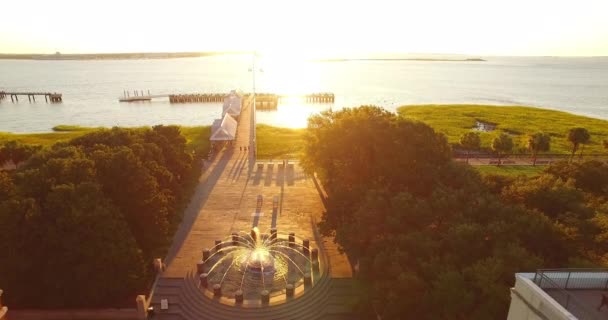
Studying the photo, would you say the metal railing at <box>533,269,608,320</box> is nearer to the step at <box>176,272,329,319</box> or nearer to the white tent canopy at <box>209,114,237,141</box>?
the step at <box>176,272,329,319</box>

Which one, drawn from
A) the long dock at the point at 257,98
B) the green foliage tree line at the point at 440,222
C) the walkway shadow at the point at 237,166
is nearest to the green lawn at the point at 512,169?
the green foliage tree line at the point at 440,222

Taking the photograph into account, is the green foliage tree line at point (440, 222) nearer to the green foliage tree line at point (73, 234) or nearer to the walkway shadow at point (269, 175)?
the green foliage tree line at point (73, 234)

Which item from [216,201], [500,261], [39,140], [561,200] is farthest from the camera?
[39,140]

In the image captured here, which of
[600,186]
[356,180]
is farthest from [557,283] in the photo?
[600,186]

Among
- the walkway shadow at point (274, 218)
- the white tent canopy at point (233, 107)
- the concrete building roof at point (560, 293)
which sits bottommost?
the walkway shadow at point (274, 218)

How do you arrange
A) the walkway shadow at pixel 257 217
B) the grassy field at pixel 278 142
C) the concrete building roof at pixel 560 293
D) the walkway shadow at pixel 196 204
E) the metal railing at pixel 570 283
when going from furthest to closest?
the grassy field at pixel 278 142, the walkway shadow at pixel 257 217, the walkway shadow at pixel 196 204, the metal railing at pixel 570 283, the concrete building roof at pixel 560 293

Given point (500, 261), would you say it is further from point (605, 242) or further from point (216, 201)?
point (216, 201)
